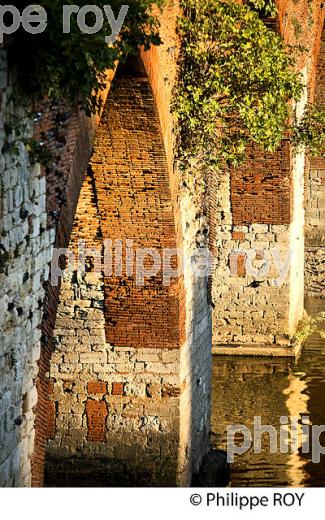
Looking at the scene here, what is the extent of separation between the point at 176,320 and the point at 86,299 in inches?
31.1

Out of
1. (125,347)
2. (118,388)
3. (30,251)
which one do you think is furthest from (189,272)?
(30,251)

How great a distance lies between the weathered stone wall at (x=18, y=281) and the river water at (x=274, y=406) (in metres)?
5.14

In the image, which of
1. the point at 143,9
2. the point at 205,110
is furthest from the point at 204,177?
the point at 143,9

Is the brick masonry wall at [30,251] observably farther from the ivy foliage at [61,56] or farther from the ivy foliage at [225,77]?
the ivy foliage at [225,77]

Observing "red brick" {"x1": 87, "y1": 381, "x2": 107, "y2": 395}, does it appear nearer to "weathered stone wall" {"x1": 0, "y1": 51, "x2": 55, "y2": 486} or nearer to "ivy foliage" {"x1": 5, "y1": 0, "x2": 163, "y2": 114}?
"weathered stone wall" {"x1": 0, "y1": 51, "x2": 55, "y2": 486}

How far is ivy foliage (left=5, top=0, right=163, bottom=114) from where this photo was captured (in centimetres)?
692

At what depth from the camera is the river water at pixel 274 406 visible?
12.8 m

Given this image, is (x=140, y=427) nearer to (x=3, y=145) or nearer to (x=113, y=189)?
(x=113, y=189)

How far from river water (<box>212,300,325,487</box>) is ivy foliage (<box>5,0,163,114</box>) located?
5956mm

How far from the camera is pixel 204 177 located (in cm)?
1215

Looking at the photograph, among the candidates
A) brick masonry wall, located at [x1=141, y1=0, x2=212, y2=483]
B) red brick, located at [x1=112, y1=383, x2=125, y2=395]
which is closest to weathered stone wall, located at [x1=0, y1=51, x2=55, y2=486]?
brick masonry wall, located at [x1=141, y1=0, x2=212, y2=483]

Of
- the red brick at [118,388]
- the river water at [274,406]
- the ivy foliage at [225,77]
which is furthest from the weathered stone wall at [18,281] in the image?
the river water at [274,406]

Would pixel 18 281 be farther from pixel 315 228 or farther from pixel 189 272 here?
pixel 315 228

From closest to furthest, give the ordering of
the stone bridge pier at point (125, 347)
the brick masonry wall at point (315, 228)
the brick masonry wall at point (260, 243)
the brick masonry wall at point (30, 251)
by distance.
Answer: the brick masonry wall at point (30, 251), the stone bridge pier at point (125, 347), the brick masonry wall at point (260, 243), the brick masonry wall at point (315, 228)
